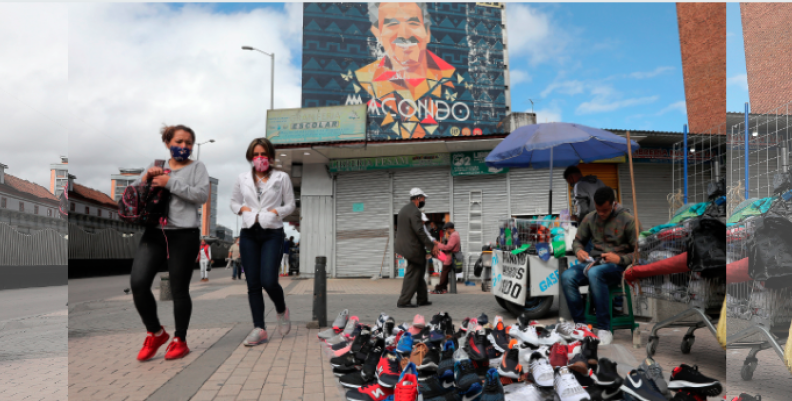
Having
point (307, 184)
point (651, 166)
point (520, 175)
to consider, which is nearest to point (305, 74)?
point (307, 184)

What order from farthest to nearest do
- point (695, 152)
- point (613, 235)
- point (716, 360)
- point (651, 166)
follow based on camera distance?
point (651, 166)
point (695, 152)
point (613, 235)
point (716, 360)

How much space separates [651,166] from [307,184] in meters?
11.6

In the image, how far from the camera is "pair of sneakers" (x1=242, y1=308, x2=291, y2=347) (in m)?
4.53

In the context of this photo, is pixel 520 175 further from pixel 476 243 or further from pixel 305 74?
pixel 305 74

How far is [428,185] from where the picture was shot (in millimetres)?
16188

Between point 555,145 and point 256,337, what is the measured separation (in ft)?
14.6

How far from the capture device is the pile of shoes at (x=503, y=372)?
2.60m

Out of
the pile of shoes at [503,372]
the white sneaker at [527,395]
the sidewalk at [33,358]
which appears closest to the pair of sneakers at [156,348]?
the sidewalk at [33,358]

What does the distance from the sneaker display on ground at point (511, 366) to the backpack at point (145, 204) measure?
282 centimetres

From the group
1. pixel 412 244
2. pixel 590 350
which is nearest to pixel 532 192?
pixel 412 244

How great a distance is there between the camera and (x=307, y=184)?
16922 mm

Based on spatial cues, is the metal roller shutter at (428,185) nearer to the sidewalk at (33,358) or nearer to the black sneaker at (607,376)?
the sidewalk at (33,358)

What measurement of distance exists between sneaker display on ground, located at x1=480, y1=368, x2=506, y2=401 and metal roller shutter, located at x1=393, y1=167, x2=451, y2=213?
1335 centimetres

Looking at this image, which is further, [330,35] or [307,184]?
[330,35]
